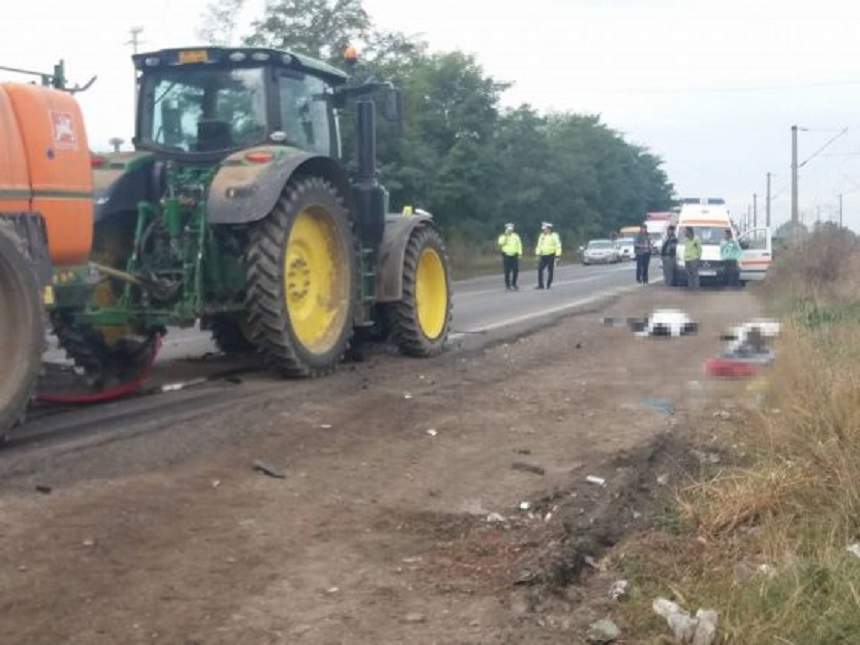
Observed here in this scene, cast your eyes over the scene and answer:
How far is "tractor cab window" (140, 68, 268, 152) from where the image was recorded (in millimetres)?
10875

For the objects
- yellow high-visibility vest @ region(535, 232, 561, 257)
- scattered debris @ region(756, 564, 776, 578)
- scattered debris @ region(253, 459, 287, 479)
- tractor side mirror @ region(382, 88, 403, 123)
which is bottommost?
scattered debris @ region(756, 564, 776, 578)

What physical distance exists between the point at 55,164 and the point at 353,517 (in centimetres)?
332

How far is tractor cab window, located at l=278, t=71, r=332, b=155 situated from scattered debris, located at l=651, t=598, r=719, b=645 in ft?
23.6

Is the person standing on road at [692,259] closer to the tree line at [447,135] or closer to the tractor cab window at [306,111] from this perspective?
the tree line at [447,135]

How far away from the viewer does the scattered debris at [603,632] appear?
4676 mm

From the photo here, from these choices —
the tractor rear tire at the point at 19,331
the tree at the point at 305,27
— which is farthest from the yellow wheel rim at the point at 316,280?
the tree at the point at 305,27

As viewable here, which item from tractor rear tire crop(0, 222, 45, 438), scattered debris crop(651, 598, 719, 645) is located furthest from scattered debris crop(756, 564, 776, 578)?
tractor rear tire crop(0, 222, 45, 438)

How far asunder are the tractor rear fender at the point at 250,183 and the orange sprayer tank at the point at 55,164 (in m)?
1.37

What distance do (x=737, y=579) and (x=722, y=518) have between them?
0.94 meters

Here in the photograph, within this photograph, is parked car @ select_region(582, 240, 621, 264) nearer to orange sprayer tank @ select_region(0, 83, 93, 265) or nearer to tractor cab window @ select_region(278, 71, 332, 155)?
tractor cab window @ select_region(278, 71, 332, 155)

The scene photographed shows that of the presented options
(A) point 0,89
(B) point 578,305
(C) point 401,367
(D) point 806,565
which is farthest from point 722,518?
(B) point 578,305

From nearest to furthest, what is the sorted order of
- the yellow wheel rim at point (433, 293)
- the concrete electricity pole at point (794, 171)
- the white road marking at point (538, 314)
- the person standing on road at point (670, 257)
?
the yellow wheel rim at point (433, 293), the white road marking at point (538, 314), the person standing on road at point (670, 257), the concrete electricity pole at point (794, 171)

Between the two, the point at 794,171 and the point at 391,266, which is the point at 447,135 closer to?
the point at 794,171

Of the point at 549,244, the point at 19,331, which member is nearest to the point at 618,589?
the point at 19,331
